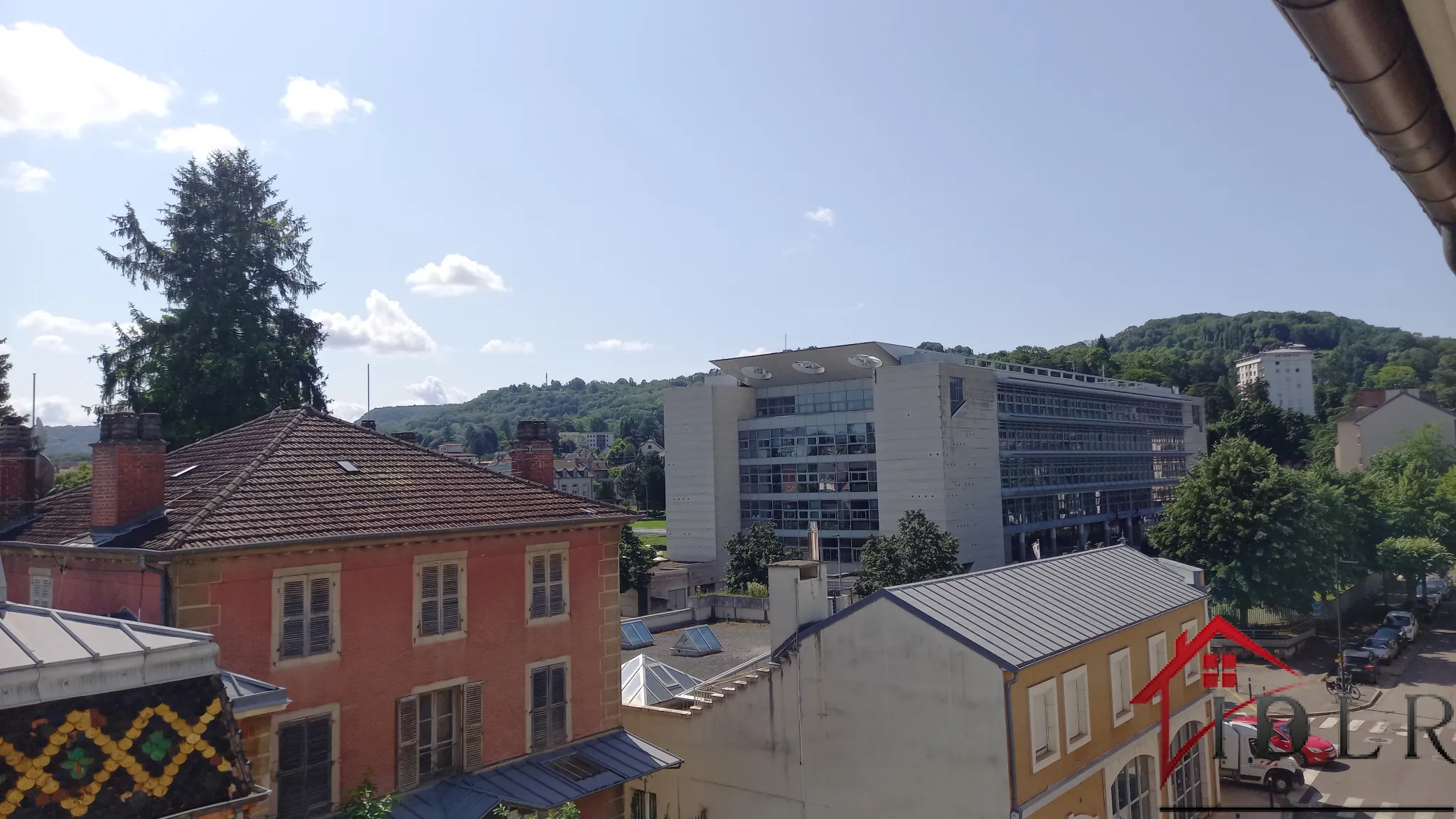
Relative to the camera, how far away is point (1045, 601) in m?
19.7

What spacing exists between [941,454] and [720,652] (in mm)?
30598

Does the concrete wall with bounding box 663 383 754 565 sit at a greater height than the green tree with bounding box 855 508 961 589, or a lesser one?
greater

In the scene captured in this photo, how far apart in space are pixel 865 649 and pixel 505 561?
7.23 m

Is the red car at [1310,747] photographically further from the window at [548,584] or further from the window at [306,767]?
the window at [306,767]

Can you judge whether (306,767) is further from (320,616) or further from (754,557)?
(754,557)

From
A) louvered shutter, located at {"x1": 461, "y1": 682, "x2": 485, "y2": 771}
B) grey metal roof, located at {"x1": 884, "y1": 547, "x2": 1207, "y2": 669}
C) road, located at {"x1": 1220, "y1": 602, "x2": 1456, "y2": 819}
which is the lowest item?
road, located at {"x1": 1220, "y1": 602, "x2": 1456, "y2": 819}

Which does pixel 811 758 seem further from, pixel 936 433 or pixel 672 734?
pixel 936 433

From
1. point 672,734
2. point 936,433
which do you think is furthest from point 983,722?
point 936,433

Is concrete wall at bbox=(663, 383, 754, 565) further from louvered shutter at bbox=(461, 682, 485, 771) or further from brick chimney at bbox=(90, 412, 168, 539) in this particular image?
brick chimney at bbox=(90, 412, 168, 539)

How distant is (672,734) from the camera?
2067 centimetres

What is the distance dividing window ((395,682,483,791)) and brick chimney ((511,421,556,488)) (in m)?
6.08

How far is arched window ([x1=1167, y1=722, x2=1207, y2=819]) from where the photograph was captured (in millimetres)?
21969

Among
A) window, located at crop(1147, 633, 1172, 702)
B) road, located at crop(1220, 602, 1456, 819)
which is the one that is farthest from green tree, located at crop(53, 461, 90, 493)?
road, located at crop(1220, 602, 1456, 819)

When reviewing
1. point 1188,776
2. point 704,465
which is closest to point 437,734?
point 1188,776
